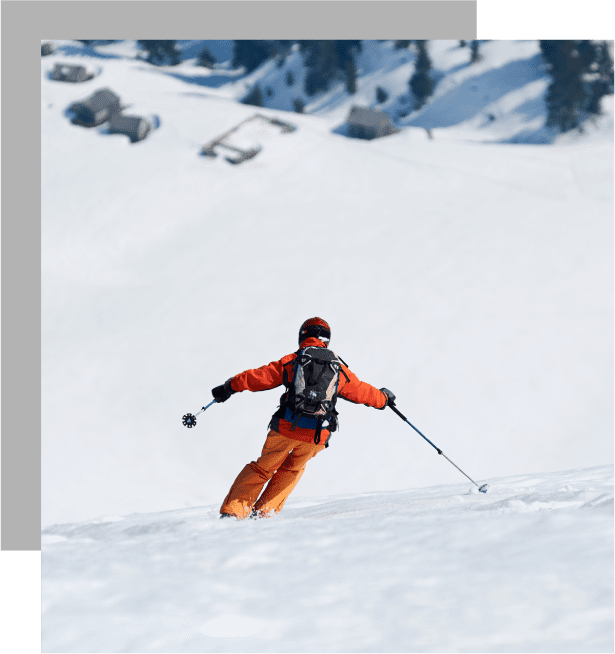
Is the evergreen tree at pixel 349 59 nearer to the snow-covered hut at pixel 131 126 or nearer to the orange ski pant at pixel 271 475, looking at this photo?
the snow-covered hut at pixel 131 126

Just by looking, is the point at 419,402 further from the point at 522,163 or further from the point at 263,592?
the point at 522,163

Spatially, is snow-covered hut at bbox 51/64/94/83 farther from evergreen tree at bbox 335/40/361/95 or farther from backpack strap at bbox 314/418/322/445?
backpack strap at bbox 314/418/322/445

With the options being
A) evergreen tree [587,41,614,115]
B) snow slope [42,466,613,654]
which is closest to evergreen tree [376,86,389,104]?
evergreen tree [587,41,614,115]

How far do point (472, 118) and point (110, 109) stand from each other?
967 inches

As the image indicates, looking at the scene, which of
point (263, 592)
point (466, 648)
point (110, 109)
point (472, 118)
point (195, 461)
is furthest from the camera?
point (472, 118)

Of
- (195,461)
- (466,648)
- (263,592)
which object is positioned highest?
(466,648)

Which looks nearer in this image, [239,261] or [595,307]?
[595,307]

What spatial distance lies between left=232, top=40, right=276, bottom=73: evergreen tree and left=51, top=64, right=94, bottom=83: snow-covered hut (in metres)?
27.9

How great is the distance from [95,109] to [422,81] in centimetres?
2582

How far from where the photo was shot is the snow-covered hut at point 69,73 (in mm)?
28348

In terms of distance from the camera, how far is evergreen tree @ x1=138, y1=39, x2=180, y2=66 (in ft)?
167

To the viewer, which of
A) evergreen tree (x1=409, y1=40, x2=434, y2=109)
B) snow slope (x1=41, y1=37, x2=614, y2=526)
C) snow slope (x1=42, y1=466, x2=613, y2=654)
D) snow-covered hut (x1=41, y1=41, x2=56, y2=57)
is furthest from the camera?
evergreen tree (x1=409, y1=40, x2=434, y2=109)

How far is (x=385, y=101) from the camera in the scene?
45469mm

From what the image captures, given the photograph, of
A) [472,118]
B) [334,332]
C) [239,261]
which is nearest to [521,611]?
[334,332]
